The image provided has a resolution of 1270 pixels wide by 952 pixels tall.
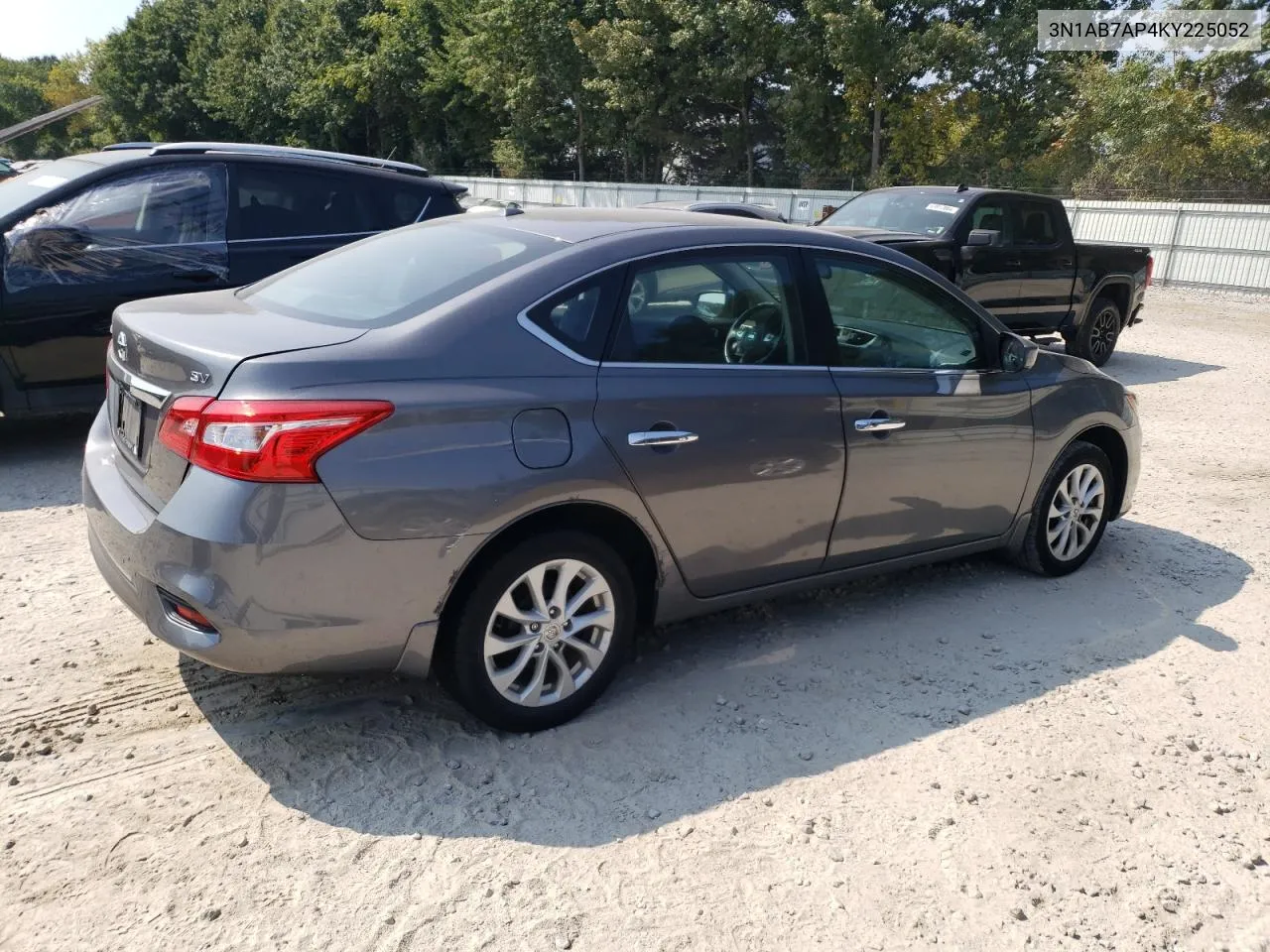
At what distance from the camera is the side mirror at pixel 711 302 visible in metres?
3.79

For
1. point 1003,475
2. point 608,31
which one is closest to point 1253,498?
point 1003,475

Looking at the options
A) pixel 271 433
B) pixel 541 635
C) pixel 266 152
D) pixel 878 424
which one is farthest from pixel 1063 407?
pixel 266 152

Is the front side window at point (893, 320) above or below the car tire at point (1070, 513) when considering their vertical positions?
above

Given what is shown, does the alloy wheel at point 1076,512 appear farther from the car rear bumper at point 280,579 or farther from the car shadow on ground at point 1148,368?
the car shadow on ground at point 1148,368

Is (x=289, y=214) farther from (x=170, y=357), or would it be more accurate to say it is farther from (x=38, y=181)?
(x=170, y=357)

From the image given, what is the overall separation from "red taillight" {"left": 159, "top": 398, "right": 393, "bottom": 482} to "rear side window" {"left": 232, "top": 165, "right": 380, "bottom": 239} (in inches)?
165

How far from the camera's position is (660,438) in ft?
11.5

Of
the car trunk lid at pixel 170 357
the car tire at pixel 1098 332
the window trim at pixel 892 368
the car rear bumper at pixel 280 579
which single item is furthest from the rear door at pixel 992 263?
the car rear bumper at pixel 280 579

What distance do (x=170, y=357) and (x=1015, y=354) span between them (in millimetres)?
3414

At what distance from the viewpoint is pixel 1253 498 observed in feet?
22.0

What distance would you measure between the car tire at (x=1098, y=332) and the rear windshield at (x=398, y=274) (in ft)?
28.9

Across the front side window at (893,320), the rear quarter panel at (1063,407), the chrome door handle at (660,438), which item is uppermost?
the front side window at (893,320)

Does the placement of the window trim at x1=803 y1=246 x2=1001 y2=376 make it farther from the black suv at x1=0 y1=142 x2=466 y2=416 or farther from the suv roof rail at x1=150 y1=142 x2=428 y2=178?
the black suv at x1=0 y1=142 x2=466 y2=416

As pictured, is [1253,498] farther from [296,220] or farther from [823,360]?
[296,220]
